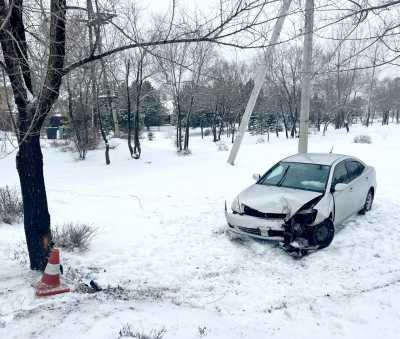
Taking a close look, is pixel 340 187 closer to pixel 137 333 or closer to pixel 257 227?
pixel 257 227

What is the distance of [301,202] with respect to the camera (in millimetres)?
5863

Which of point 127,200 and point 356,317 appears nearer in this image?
point 356,317

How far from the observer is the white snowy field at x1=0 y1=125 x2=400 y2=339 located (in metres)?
3.70

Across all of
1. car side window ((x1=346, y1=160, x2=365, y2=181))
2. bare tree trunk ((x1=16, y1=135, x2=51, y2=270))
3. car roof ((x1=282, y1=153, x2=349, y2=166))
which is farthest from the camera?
car side window ((x1=346, y1=160, x2=365, y2=181))

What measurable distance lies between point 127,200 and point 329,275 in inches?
234

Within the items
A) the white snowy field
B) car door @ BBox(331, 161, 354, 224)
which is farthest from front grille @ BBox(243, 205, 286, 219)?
car door @ BBox(331, 161, 354, 224)

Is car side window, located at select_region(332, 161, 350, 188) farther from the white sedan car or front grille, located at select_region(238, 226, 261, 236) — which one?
front grille, located at select_region(238, 226, 261, 236)

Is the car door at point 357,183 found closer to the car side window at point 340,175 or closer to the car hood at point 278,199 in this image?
the car side window at point 340,175

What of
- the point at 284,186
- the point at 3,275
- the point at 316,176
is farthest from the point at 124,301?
the point at 316,176

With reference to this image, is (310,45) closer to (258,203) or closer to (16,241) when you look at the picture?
(258,203)

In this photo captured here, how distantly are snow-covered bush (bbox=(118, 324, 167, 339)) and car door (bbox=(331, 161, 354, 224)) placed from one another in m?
4.11

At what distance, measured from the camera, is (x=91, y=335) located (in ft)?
11.1

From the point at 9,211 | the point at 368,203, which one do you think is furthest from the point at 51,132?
the point at 368,203

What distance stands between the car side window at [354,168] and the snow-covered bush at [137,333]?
17.6 ft
